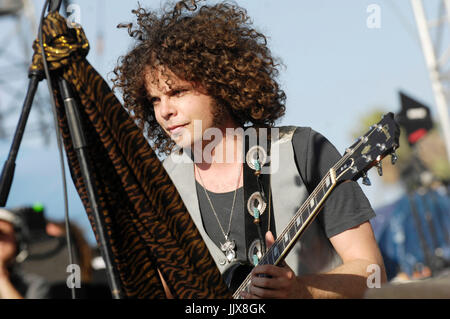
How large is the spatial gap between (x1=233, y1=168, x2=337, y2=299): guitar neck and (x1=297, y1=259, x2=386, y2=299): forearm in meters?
0.13

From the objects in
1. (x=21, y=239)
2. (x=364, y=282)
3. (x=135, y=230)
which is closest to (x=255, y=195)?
(x=364, y=282)

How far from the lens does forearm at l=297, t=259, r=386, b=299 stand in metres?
1.88

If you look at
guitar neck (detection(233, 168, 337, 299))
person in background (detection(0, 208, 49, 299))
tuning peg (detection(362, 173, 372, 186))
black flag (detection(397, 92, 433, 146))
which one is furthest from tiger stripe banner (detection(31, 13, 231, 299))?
black flag (detection(397, 92, 433, 146))

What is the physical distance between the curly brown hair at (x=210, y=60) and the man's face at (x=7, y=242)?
1.80 metres

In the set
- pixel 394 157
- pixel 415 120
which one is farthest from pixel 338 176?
pixel 415 120

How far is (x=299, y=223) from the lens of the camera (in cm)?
199

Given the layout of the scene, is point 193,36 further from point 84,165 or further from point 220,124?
point 84,165

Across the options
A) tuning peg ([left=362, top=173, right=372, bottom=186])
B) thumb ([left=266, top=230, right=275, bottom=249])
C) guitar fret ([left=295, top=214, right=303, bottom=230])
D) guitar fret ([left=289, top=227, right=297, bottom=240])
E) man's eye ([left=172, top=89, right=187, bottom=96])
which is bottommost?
thumb ([left=266, top=230, right=275, bottom=249])

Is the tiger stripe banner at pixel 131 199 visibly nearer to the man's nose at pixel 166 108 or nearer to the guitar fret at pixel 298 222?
the guitar fret at pixel 298 222

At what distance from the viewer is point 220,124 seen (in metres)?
2.37

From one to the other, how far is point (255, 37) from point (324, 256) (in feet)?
3.27

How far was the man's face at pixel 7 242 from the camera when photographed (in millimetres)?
3871

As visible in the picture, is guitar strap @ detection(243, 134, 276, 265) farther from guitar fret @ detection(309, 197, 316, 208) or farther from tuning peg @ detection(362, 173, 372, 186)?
tuning peg @ detection(362, 173, 372, 186)
